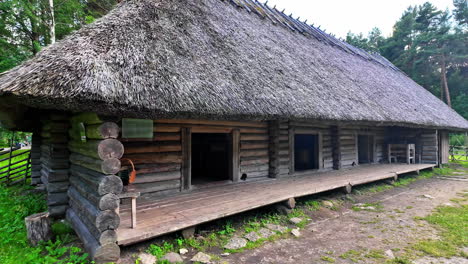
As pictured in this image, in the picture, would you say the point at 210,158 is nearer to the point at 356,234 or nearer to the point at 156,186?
the point at 156,186

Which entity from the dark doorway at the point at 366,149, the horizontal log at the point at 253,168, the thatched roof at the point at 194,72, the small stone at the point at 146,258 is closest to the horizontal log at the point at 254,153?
the horizontal log at the point at 253,168

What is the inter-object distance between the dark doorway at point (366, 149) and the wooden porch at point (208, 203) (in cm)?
411

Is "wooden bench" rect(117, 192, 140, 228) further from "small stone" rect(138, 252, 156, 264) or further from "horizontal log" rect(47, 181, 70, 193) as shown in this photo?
"horizontal log" rect(47, 181, 70, 193)

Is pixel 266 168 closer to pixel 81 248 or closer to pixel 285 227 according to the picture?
pixel 285 227

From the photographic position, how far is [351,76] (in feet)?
29.3

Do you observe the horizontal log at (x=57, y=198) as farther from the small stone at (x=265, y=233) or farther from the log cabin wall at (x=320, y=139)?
the log cabin wall at (x=320, y=139)

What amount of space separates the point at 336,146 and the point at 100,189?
305 inches

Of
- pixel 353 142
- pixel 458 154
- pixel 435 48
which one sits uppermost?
pixel 435 48

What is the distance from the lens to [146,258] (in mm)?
3242

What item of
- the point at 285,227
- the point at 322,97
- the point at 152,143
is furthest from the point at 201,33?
the point at 285,227

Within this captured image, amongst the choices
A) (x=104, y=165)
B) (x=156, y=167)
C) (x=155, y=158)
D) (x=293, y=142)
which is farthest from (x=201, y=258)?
(x=293, y=142)

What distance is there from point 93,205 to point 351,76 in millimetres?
8857

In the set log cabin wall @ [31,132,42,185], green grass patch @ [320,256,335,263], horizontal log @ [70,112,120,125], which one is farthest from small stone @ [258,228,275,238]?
log cabin wall @ [31,132,42,185]

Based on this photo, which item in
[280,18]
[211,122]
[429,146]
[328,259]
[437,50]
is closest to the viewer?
[328,259]
